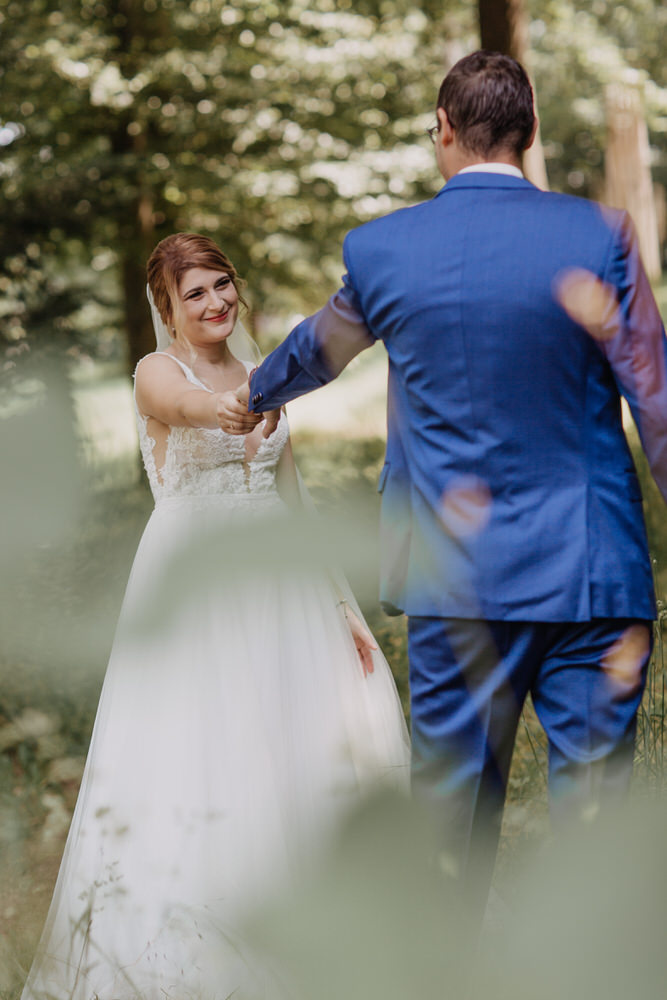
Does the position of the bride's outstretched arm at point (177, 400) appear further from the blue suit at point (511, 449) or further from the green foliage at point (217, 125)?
the green foliage at point (217, 125)

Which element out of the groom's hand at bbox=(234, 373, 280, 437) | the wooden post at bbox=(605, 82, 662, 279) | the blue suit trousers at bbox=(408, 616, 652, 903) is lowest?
the wooden post at bbox=(605, 82, 662, 279)

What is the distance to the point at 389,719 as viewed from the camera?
3.10 m

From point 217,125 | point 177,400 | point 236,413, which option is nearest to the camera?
point 236,413

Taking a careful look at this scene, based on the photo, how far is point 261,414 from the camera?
2.63 metres

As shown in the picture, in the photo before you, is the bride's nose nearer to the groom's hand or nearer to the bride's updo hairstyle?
the bride's updo hairstyle

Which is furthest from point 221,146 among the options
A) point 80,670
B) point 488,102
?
point 80,670

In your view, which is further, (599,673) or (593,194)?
(593,194)

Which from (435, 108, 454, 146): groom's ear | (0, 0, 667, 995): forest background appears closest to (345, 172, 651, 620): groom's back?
(435, 108, 454, 146): groom's ear

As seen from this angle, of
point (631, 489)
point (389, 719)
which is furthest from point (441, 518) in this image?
point (389, 719)

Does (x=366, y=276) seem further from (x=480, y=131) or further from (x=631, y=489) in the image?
(x=631, y=489)

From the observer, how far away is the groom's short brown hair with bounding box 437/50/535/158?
79.0 inches

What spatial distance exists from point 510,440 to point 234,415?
892mm

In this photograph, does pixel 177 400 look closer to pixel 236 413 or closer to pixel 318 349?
pixel 236 413

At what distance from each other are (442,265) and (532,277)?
181 millimetres
